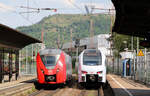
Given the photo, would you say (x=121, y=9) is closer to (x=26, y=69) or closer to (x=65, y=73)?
(x=65, y=73)

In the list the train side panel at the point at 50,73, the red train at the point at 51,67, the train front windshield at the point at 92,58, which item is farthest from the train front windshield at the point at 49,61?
the train front windshield at the point at 92,58

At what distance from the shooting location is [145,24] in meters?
11.6

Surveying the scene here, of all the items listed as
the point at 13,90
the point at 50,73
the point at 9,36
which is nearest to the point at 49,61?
the point at 50,73

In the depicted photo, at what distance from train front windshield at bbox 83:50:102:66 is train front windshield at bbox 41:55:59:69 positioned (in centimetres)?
202

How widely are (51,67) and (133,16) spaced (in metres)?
10.5

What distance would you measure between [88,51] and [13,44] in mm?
8465

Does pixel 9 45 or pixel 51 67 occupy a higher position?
pixel 9 45

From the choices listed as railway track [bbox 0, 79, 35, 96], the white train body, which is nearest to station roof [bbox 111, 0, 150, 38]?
the white train body

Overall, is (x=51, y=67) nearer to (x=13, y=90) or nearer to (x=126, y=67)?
(x=13, y=90)

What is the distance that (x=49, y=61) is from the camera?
808 inches

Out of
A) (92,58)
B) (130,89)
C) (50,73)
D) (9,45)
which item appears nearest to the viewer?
(130,89)

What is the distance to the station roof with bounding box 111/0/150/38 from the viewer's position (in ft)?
29.1

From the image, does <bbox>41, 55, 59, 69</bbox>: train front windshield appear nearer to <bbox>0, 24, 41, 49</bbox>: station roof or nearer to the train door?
<bbox>0, 24, 41, 49</bbox>: station roof

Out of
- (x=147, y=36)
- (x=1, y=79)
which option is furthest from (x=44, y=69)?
(x=147, y=36)
